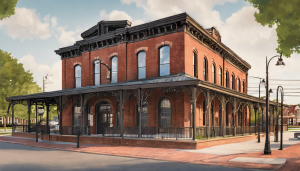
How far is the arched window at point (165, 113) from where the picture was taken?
20.2 m

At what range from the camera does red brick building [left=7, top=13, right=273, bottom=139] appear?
739 inches

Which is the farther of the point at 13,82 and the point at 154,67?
the point at 13,82

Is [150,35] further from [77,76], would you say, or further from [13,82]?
[13,82]

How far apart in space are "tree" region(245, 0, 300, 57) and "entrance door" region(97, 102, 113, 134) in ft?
52.6

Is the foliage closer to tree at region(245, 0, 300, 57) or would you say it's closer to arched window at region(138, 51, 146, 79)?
arched window at region(138, 51, 146, 79)

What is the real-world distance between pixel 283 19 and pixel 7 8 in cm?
1221

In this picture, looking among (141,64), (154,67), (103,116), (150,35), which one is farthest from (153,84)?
(103,116)

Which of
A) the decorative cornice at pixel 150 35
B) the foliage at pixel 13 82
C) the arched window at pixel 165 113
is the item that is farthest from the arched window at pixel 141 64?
the foliage at pixel 13 82

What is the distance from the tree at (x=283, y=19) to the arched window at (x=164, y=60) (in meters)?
9.95

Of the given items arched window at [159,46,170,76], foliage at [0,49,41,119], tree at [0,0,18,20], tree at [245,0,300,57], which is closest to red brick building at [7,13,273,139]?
arched window at [159,46,170,76]

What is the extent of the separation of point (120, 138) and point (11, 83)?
89.5 feet

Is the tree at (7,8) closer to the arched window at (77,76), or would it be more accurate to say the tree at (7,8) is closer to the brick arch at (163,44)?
the brick arch at (163,44)

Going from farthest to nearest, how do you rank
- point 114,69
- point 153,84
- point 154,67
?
point 114,69 < point 154,67 < point 153,84

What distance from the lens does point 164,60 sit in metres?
21.4
